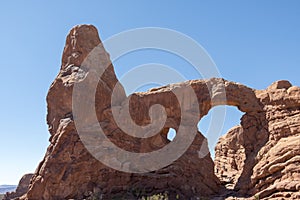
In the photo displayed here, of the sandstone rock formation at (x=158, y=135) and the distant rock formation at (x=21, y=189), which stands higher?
the sandstone rock formation at (x=158, y=135)

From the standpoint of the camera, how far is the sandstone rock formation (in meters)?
23.3

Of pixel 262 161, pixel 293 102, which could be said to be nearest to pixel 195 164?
pixel 262 161

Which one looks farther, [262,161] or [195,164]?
[195,164]

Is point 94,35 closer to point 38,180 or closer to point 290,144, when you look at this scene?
point 38,180

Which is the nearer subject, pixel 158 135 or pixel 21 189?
pixel 158 135

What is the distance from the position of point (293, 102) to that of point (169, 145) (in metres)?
9.77

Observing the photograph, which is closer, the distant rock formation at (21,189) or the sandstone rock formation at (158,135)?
the sandstone rock formation at (158,135)

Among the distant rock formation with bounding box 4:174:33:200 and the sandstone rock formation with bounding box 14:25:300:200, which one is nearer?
the sandstone rock formation with bounding box 14:25:300:200

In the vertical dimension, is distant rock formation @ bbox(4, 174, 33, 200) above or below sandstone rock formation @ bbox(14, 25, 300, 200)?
below

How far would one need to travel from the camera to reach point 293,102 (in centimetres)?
2355

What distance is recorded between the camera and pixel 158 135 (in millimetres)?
26844

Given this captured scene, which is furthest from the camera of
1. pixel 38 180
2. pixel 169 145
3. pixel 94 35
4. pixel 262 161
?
pixel 94 35

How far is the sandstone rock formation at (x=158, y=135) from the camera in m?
23.3

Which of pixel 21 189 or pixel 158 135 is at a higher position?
pixel 158 135
